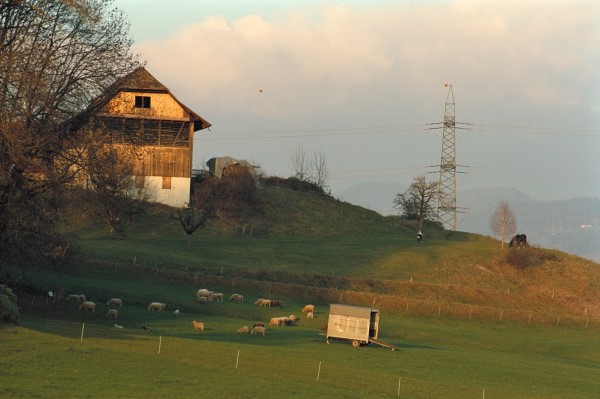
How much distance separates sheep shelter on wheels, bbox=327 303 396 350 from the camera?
5822 cm

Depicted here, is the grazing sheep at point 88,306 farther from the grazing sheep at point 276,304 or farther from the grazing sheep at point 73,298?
the grazing sheep at point 276,304

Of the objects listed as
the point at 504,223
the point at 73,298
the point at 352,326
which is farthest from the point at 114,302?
the point at 504,223

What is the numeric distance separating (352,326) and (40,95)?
24175mm

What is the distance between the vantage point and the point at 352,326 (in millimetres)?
58594

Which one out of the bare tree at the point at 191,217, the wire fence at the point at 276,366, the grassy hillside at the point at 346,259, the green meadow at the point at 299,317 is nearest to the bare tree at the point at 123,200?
the grassy hillside at the point at 346,259

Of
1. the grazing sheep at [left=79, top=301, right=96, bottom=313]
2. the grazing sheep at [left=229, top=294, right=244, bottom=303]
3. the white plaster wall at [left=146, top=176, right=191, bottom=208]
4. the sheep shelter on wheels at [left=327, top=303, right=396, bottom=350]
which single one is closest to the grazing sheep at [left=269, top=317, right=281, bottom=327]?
the sheep shelter on wheels at [left=327, top=303, right=396, bottom=350]

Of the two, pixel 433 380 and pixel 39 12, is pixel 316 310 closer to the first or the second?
pixel 433 380

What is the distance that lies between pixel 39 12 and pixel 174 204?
59.7 metres

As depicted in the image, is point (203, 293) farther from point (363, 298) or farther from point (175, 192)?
point (175, 192)

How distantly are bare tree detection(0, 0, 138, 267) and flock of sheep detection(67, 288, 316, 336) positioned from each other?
18.2 feet

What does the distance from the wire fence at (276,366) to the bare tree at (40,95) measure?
7442 mm

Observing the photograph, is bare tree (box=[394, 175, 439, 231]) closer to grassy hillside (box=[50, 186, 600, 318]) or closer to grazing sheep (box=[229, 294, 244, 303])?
grassy hillside (box=[50, 186, 600, 318])

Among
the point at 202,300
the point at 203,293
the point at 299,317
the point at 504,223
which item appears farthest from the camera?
the point at 504,223

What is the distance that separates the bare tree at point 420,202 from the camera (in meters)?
136
